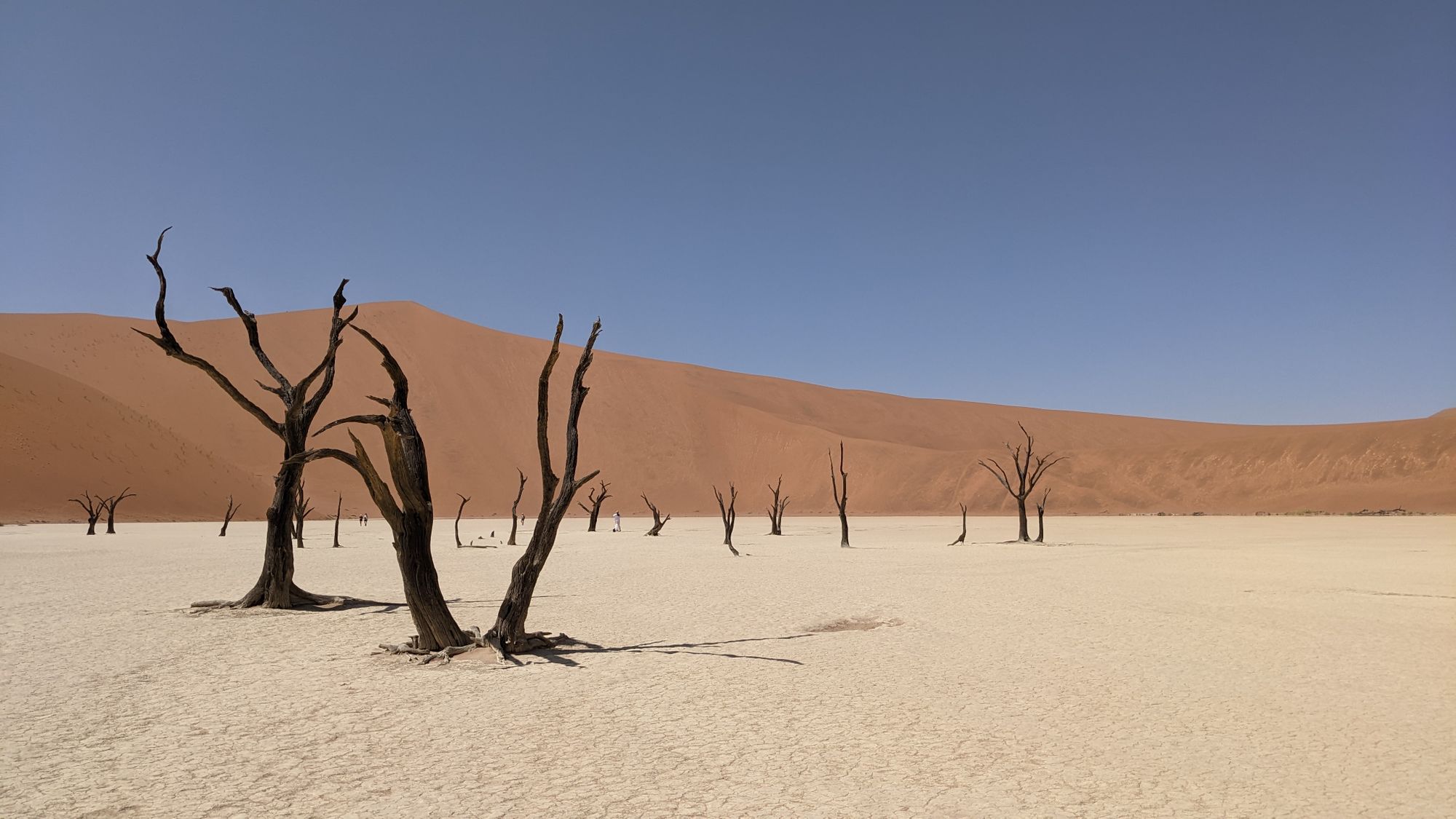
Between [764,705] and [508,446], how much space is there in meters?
85.9

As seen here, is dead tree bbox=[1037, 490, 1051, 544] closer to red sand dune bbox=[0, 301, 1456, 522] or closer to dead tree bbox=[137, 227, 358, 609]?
dead tree bbox=[137, 227, 358, 609]

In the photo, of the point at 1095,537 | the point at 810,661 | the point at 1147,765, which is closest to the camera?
the point at 1147,765

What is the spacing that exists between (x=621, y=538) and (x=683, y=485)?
51170 mm

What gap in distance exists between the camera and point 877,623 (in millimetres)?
12828

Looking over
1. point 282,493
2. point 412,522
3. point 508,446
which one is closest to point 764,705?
point 412,522

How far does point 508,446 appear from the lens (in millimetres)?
90625

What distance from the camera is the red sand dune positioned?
2435 inches

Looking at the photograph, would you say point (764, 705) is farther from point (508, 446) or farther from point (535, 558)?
point (508, 446)

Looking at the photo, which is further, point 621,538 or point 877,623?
point 621,538

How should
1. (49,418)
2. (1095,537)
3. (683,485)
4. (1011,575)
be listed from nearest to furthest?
(1011,575) → (1095,537) → (49,418) → (683,485)

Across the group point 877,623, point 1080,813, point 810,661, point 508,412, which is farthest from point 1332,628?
point 508,412

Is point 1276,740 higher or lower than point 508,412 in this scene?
lower

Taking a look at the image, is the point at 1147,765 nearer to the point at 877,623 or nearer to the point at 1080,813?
the point at 1080,813

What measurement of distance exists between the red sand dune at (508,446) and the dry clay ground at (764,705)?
54121 mm
